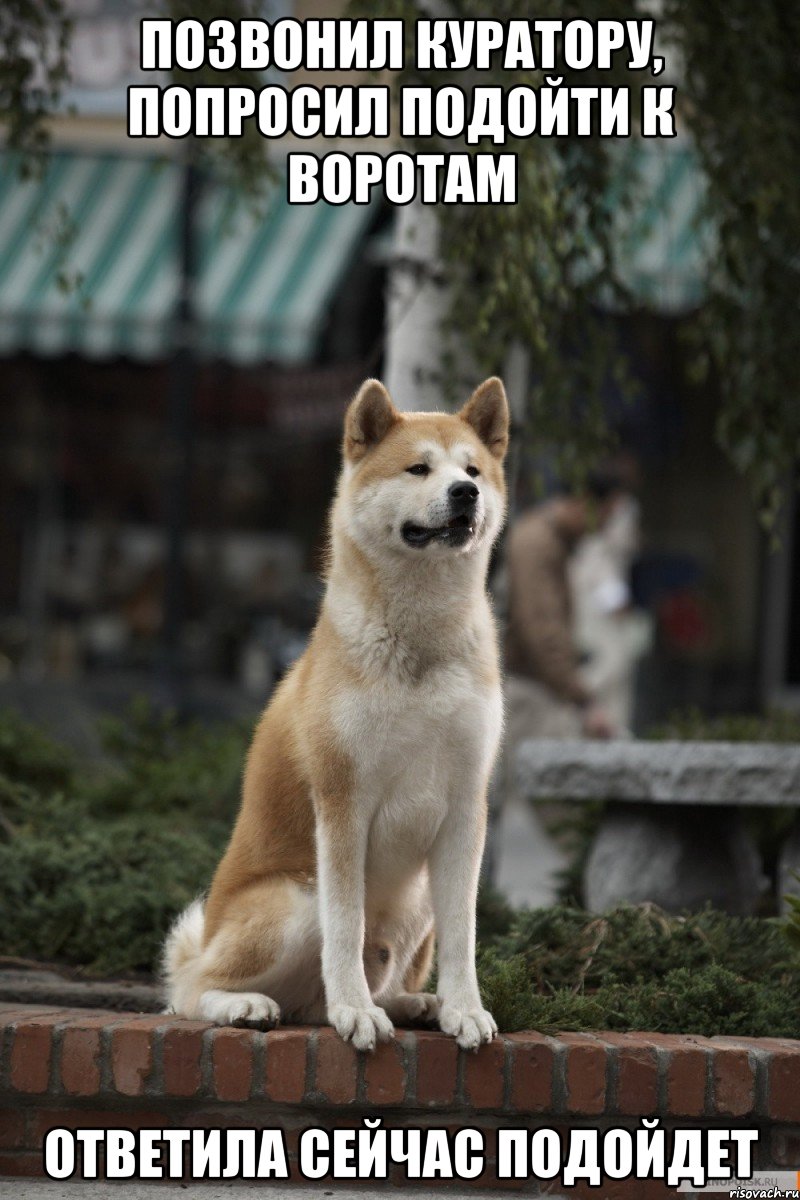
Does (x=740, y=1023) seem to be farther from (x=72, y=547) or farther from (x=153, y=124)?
(x=72, y=547)

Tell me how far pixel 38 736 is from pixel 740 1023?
3.35 metres

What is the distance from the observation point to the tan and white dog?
3225 millimetres

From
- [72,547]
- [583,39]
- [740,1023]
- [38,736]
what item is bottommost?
[740,1023]

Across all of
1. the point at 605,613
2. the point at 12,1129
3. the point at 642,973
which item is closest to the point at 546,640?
the point at 605,613

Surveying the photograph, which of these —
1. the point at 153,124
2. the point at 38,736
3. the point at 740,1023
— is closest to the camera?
the point at 740,1023

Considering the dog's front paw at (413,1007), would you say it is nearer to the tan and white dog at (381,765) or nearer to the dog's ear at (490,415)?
the tan and white dog at (381,765)

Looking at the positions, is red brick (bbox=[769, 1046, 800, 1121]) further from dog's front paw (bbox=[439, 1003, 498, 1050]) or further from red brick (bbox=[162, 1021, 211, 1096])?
red brick (bbox=[162, 1021, 211, 1096])

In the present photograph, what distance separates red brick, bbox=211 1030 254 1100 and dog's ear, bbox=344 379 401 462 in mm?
1298

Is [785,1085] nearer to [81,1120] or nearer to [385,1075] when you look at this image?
[385,1075]

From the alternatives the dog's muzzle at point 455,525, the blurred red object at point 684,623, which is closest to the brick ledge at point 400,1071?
the dog's muzzle at point 455,525

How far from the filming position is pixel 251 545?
1293cm

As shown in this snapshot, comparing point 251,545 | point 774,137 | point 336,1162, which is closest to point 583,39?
point 774,137

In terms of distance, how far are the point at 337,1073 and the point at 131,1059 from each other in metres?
0.46

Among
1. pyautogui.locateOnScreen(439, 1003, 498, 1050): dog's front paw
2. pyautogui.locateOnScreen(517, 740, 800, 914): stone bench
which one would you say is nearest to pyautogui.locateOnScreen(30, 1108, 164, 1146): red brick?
pyautogui.locateOnScreen(439, 1003, 498, 1050): dog's front paw
